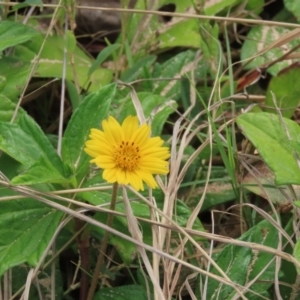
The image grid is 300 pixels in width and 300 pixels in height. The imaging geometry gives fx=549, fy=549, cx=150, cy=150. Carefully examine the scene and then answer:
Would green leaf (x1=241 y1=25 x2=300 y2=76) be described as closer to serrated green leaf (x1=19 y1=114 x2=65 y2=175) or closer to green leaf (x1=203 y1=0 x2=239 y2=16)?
green leaf (x1=203 y1=0 x2=239 y2=16)

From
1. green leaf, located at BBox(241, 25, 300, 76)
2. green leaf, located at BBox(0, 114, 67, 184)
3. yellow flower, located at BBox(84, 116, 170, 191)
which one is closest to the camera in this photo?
yellow flower, located at BBox(84, 116, 170, 191)

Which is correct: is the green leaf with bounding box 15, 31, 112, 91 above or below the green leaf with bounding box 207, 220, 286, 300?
above

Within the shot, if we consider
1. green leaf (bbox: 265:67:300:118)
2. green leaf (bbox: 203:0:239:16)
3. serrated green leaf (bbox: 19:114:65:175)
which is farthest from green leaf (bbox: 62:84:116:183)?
green leaf (bbox: 203:0:239:16)

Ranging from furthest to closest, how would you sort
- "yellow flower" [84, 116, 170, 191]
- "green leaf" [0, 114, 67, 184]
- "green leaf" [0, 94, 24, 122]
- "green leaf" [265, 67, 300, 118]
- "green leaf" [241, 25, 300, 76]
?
"green leaf" [241, 25, 300, 76]
"green leaf" [265, 67, 300, 118]
"green leaf" [0, 94, 24, 122]
"green leaf" [0, 114, 67, 184]
"yellow flower" [84, 116, 170, 191]

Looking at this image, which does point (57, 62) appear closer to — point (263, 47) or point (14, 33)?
point (14, 33)

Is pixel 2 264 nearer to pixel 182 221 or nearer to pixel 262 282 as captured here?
pixel 182 221

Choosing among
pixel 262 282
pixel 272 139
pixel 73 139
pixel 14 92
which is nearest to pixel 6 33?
pixel 14 92

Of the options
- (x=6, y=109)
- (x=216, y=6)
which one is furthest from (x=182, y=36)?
(x=6, y=109)
